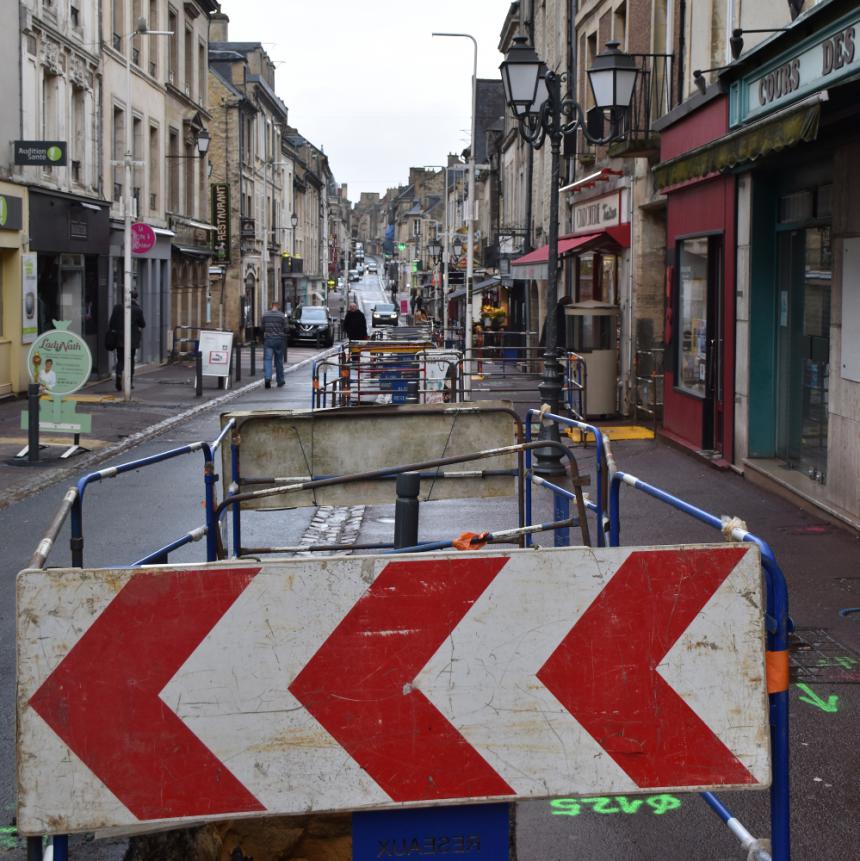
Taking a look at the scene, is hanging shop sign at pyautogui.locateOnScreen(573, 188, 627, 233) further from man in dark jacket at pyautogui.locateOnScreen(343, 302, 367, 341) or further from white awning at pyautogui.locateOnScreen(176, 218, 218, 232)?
white awning at pyautogui.locateOnScreen(176, 218, 218, 232)

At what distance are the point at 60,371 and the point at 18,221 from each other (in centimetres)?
908

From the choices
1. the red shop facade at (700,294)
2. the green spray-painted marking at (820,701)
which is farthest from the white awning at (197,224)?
the green spray-painted marking at (820,701)

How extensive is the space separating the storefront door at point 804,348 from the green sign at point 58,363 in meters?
7.68

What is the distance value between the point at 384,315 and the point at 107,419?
2267 inches

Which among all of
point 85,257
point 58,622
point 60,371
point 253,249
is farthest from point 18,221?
point 253,249

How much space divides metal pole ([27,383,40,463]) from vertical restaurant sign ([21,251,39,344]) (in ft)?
30.9

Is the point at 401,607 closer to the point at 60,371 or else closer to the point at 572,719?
the point at 572,719

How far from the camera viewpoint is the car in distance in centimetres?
7628

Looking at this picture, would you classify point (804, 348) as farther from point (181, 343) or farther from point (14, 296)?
point (181, 343)

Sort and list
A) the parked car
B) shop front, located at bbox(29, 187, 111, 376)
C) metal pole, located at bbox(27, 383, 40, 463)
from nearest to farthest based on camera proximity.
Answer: metal pole, located at bbox(27, 383, 40, 463) → shop front, located at bbox(29, 187, 111, 376) → the parked car

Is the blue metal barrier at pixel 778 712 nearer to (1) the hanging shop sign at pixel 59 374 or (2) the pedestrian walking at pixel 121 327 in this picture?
(1) the hanging shop sign at pixel 59 374

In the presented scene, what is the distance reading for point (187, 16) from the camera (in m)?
40.7

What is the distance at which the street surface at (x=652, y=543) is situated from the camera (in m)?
4.62

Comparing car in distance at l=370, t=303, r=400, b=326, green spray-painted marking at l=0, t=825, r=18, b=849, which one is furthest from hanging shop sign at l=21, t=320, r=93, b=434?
car in distance at l=370, t=303, r=400, b=326
